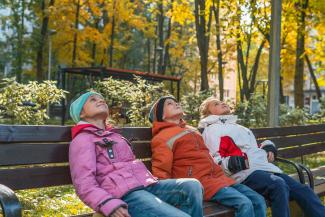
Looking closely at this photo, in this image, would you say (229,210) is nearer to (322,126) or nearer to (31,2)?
(322,126)

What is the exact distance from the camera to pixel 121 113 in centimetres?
1023

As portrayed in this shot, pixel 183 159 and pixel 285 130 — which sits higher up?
pixel 285 130

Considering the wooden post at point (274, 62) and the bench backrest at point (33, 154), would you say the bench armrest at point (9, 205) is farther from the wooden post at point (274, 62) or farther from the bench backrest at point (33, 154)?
the wooden post at point (274, 62)

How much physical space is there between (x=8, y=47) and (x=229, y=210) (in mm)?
28444

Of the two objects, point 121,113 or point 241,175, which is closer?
point 241,175

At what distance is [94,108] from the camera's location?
12.9ft

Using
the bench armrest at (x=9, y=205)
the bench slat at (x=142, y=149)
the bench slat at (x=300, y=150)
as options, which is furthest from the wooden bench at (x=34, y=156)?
the bench slat at (x=300, y=150)

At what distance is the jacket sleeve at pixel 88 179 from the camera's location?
3.29 meters

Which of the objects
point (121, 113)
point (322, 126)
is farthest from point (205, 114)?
point (121, 113)

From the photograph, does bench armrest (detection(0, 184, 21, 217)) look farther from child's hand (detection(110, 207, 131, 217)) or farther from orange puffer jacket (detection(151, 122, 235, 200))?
orange puffer jacket (detection(151, 122, 235, 200))

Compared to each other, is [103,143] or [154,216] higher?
[103,143]

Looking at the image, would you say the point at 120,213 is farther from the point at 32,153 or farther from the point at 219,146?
the point at 219,146

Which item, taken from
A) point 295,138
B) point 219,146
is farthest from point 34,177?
point 295,138

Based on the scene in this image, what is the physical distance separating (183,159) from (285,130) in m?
2.66
